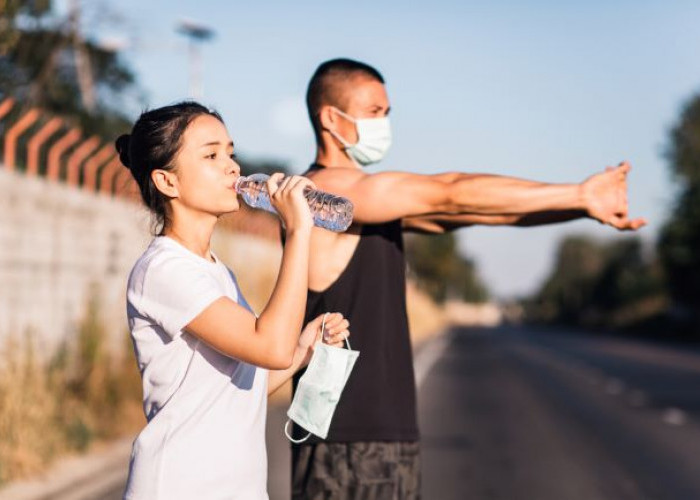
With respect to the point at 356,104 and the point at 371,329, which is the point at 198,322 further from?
the point at 356,104

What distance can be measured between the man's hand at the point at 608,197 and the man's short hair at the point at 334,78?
92 centimetres

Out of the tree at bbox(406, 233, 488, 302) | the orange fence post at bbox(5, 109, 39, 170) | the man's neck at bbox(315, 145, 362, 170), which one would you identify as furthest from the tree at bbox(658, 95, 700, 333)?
the man's neck at bbox(315, 145, 362, 170)

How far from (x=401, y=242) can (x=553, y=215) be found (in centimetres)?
55

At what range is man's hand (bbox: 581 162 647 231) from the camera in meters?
3.12

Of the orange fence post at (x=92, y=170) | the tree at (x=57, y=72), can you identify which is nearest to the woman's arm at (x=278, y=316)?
the orange fence post at (x=92, y=170)

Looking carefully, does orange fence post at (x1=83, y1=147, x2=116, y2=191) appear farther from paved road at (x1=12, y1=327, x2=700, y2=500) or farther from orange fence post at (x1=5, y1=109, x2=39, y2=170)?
paved road at (x1=12, y1=327, x2=700, y2=500)

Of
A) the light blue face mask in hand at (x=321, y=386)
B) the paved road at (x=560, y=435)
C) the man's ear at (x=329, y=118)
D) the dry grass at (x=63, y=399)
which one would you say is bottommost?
the paved road at (x=560, y=435)

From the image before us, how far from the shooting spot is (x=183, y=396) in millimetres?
2605

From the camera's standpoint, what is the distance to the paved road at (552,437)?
933cm

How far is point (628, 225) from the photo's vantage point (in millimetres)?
3184

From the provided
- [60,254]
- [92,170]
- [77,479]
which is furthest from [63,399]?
[92,170]

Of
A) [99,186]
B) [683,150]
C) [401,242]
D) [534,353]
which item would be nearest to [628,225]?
[401,242]

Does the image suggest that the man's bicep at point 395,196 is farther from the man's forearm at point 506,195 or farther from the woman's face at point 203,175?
the woman's face at point 203,175

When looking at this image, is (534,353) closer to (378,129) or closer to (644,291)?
(378,129)
